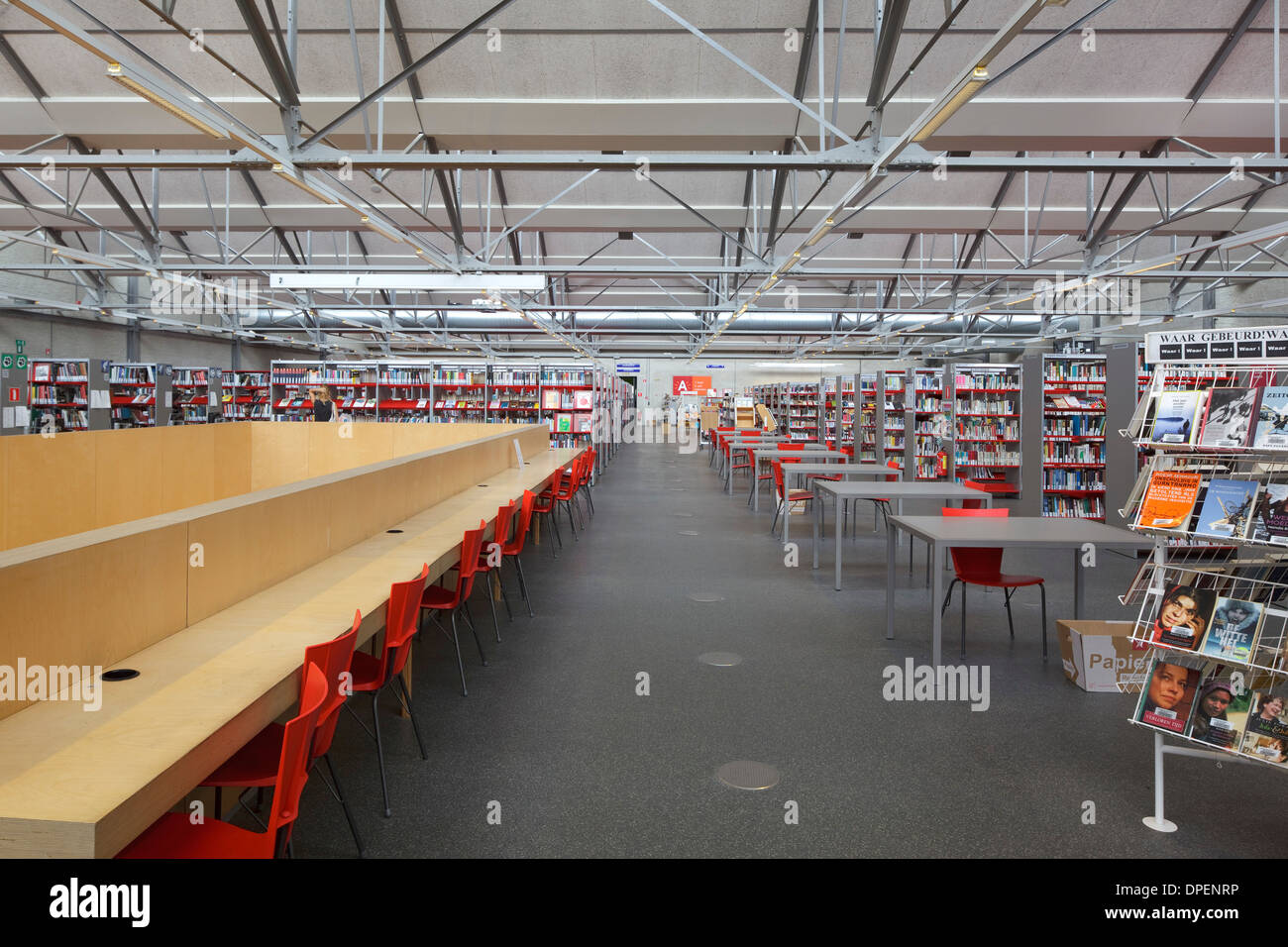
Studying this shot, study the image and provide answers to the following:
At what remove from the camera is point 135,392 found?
1591cm

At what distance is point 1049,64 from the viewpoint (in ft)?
25.8

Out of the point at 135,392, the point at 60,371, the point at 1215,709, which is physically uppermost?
the point at 60,371

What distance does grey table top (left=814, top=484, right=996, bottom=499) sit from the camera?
20.4 feet

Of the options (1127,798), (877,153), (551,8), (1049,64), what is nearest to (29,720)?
(1127,798)

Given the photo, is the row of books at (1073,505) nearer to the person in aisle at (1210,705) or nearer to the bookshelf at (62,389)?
the person in aisle at (1210,705)

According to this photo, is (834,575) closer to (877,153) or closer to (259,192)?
(877,153)

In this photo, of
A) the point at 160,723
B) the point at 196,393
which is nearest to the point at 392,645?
the point at 160,723

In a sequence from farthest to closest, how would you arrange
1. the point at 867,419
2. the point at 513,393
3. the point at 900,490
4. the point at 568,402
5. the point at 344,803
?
the point at 513,393
the point at 568,402
the point at 867,419
the point at 900,490
the point at 344,803

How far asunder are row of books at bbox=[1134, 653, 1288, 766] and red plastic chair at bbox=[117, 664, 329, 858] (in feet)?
8.70

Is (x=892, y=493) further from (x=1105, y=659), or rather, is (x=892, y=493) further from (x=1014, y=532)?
(x=1105, y=659)

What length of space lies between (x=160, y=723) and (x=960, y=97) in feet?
14.1

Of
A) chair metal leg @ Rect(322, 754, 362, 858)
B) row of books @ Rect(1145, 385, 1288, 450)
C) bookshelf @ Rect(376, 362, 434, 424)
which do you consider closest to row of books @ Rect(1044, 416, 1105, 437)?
row of books @ Rect(1145, 385, 1288, 450)

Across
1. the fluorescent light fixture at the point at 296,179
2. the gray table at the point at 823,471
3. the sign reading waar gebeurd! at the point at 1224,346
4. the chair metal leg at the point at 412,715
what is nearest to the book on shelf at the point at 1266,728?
the sign reading waar gebeurd! at the point at 1224,346

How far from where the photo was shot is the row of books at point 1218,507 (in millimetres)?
2508
